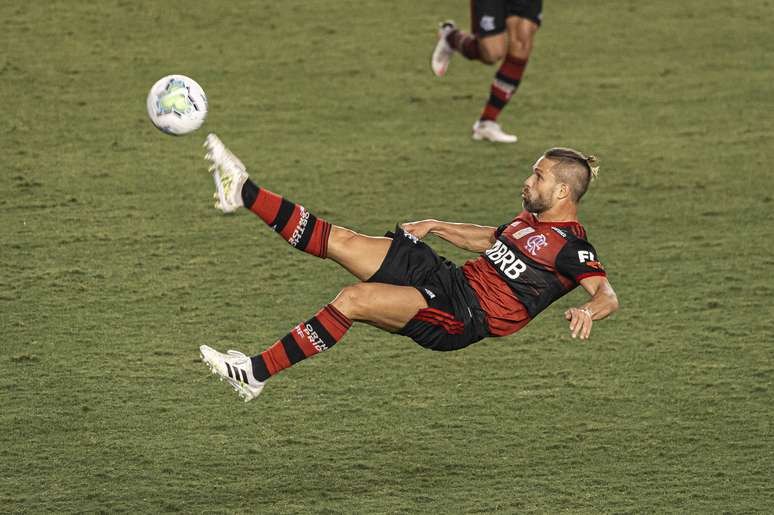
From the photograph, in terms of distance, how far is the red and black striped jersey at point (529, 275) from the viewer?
606 cm

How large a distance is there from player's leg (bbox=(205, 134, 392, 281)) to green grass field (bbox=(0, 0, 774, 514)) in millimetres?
1018

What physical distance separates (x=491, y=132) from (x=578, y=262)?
429 cm

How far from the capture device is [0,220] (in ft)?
28.5

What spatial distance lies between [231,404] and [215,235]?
6.79ft

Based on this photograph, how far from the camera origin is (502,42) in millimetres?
10078

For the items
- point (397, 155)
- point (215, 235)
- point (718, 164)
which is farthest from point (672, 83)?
point (215, 235)

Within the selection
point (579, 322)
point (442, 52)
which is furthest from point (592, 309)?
point (442, 52)

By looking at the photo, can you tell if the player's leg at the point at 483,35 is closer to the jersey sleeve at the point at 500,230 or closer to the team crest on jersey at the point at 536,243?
the jersey sleeve at the point at 500,230

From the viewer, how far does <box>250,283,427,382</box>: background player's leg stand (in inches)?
227

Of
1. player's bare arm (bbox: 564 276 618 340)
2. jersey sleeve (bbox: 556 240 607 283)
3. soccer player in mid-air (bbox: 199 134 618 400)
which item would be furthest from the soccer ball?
player's bare arm (bbox: 564 276 618 340)

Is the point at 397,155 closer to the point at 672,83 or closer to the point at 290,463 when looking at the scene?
the point at 672,83

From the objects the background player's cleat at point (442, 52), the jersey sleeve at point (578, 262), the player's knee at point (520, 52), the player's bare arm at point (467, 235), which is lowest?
the jersey sleeve at point (578, 262)

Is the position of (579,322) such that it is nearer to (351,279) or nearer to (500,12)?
(351,279)

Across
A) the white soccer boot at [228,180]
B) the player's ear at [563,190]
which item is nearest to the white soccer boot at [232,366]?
the white soccer boot at [228,180]
